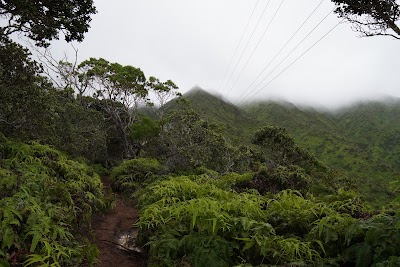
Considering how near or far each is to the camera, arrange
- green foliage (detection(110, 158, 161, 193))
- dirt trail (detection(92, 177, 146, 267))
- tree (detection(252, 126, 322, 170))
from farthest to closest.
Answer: tree (detection(252, 126, 322, 170)) < green foliage (detection(110, 158, 161, 193)) < dirt trail (detection(92, 177, 146, 267))

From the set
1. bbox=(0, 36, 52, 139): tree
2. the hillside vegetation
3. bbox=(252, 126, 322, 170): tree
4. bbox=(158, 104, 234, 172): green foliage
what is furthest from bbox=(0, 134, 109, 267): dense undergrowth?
bbox=(252, 126, 322, 170): tree

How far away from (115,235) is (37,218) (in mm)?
2712

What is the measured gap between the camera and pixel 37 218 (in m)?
4.33

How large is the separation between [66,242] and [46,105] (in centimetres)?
660

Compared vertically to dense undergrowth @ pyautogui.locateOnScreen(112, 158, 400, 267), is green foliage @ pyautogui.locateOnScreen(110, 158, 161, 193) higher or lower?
higher

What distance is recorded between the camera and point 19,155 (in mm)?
7645

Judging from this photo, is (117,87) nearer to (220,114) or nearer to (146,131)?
(146,131)

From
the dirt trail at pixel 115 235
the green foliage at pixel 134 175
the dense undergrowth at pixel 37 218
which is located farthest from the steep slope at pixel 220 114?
the dense undergrowth at pixel 37 218

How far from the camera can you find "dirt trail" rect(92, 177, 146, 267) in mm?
5311

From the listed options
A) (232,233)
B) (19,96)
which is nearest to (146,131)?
(19,96)

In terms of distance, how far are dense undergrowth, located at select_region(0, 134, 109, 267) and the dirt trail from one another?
0.45 meters

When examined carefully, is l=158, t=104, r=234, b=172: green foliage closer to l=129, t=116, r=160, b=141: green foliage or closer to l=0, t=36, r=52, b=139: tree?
l=129, t=116, r=160, b=141: green foliage

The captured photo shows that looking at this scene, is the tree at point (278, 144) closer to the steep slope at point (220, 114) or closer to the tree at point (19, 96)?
the tree at point (19, 96)

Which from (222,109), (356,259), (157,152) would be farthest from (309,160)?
(222,109)
